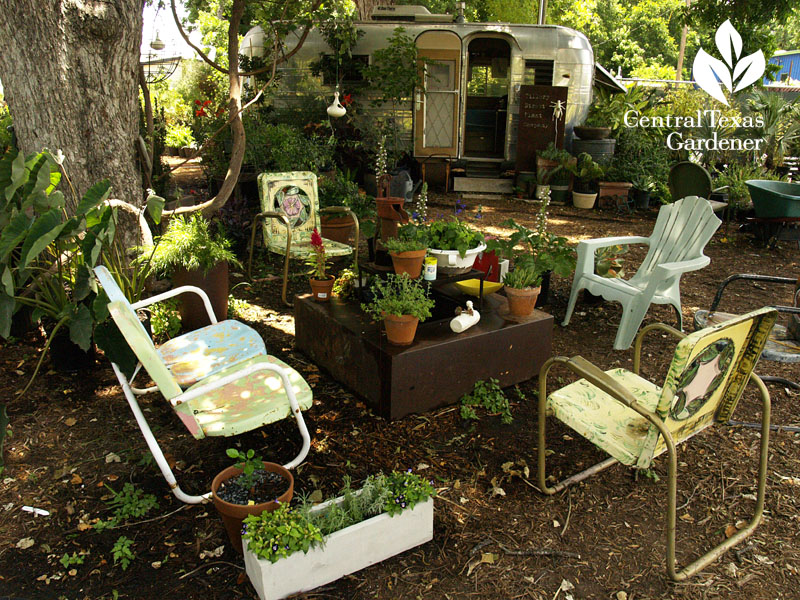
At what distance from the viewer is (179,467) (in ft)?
10.00

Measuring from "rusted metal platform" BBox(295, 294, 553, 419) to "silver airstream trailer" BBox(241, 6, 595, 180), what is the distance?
683cm

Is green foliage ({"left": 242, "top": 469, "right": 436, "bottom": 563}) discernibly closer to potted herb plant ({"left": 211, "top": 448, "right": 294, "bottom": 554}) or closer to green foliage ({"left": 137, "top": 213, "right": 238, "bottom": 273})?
potted herb plant ({"left": 211, "top": 448, "right": 294, "bottom": 554})

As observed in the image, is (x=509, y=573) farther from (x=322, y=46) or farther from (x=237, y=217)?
(x=322, y=46)

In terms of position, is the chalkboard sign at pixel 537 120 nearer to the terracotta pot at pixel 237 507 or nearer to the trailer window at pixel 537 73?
the trailer window at pixel 537 73

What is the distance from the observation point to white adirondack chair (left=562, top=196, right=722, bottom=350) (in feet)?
14.0

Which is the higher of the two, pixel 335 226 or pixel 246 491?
pixel 335 226

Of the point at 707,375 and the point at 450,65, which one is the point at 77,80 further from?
the point at 450,65

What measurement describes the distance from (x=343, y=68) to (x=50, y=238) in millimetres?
7672

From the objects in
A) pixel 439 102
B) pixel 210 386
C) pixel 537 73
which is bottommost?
pixel 210 386

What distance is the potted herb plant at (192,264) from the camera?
420cm

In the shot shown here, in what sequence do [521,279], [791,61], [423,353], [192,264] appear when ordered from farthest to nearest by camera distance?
[791,61] → [192,264] → [521,279] → [423,353]

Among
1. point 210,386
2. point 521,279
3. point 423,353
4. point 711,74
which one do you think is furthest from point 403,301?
point 711,74

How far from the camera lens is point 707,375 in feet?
7.63

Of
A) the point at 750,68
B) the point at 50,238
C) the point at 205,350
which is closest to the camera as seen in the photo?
the point at 50,238
